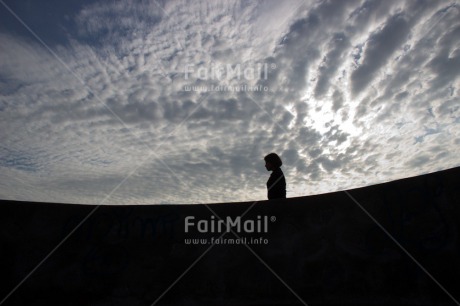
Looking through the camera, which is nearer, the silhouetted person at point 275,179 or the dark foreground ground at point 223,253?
the dark foreground ground at point 223,253

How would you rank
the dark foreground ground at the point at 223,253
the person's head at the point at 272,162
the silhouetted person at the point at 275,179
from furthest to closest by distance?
the person's head at the point at 272,162, the silhouetted person at the point at 275,179, the dark foreground ground at the point at 223,253

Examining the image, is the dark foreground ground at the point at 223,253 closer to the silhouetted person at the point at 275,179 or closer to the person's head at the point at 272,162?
the silhouetted person at the point at 275,179

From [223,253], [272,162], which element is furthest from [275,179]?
[223,253]

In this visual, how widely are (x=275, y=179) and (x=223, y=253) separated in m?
1.98

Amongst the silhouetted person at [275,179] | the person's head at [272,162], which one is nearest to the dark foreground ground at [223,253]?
the silhouetted person at [275,179]

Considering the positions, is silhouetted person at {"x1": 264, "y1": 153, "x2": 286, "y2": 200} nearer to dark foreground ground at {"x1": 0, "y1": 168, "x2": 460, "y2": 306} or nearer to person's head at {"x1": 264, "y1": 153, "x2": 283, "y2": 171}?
person's head at {"x1": 264, "y1": 153, "x2": 283, "y2": 171}

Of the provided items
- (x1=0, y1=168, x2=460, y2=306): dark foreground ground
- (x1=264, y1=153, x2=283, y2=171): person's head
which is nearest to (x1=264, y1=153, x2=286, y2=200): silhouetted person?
(x1=264, y1=153, x2=283, y2=171): person's head

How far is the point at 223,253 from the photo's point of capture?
215 inches

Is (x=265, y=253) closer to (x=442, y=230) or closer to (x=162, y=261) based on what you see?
(x=162, y=261)

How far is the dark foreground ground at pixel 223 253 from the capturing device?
439 cm

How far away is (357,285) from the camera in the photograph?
455 cm

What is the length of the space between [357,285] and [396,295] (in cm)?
52

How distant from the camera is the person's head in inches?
265

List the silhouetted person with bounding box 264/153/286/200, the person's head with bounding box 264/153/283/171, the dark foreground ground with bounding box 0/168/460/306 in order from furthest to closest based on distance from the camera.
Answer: the person's head with bounding box 264/153/283/171 < the silhouetted person with bounding box 264/153/286/200 < the dark foreground ground with bounding box 0/168/460/306
